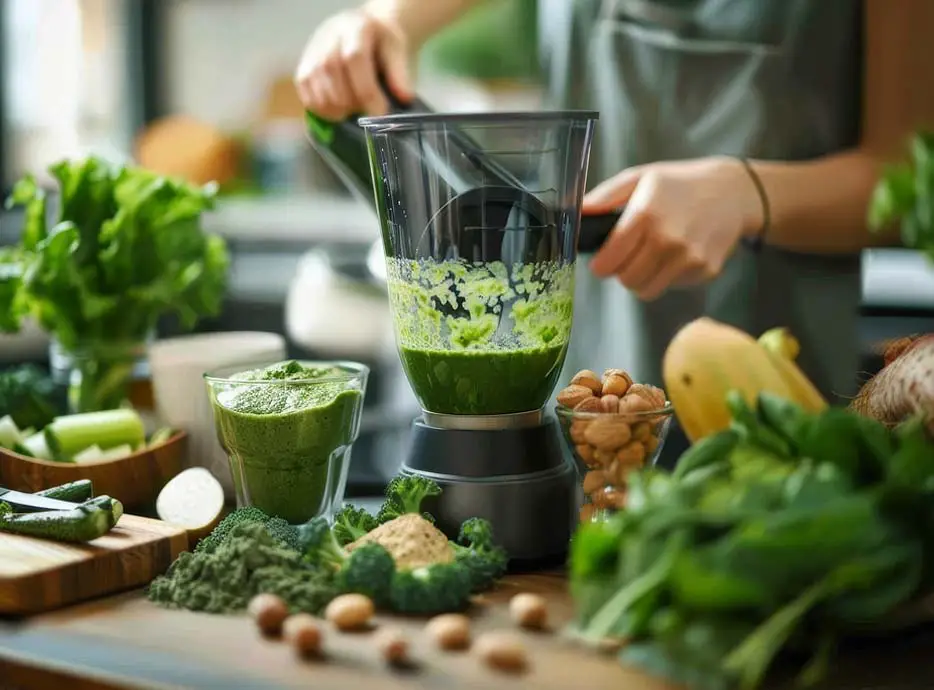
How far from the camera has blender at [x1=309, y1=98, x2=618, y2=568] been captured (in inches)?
38.0

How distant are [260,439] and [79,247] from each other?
0.47 m

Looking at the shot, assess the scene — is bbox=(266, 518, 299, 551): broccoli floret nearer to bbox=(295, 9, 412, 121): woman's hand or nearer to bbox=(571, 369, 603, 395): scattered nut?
bbox=(571, 369, 603, 395): scattered nut

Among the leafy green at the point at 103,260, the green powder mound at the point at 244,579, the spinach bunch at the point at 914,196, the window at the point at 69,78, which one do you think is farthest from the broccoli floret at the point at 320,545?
the window at the point at 69,78

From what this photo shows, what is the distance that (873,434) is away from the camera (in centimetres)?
76

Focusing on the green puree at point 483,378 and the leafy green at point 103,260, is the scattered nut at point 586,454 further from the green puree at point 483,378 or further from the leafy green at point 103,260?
the leafy green at point 103,260

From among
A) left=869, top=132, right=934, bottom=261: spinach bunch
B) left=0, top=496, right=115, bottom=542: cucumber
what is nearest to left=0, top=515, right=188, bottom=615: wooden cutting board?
left=0, top=496, right=115, bottom=542: cucumber

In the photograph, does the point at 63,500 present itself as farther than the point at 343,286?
No

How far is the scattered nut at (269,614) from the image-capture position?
2.63ft

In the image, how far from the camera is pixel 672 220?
1.19 metres

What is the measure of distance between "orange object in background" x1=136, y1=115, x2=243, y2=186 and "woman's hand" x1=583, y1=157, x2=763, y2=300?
2.14 metres

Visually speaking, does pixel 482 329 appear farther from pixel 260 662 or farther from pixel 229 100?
pixel 229 100

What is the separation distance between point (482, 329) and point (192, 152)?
243 cm

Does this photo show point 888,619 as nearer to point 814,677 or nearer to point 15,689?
point 814,677

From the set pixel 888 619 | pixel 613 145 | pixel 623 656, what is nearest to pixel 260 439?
pixel 623 656
